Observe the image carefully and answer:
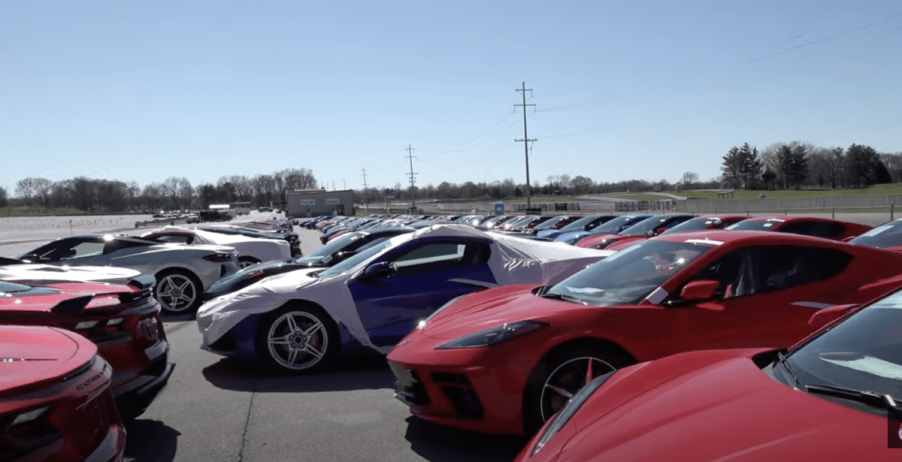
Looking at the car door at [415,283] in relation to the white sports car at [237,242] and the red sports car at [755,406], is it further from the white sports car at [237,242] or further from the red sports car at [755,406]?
the white sports car at [237,242]

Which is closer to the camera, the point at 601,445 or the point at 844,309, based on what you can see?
the point at 601,445

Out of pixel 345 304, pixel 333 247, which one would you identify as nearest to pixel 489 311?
pixel 345 304

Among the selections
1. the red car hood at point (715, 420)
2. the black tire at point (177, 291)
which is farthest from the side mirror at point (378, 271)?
the black tire at point (177, 291)

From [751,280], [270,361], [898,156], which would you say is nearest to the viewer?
[751,280]

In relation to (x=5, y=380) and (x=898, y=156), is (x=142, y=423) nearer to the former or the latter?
(x=5, y=380)

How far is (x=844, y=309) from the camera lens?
3514 mm

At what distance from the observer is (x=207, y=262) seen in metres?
11.2

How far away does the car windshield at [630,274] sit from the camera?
4.46 meters

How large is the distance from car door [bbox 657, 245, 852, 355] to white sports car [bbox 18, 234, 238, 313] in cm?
891

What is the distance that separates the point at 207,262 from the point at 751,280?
30.0 feet

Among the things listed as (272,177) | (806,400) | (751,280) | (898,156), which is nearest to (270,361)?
(751,280)

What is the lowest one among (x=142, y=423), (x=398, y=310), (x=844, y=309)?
(x=142, y=423)

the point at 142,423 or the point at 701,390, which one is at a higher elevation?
the point at 701,390

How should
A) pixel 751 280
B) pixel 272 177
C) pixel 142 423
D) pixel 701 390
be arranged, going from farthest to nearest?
pixel 272 177, pixel 142 423, pixel 751 280, pixel 701 390
